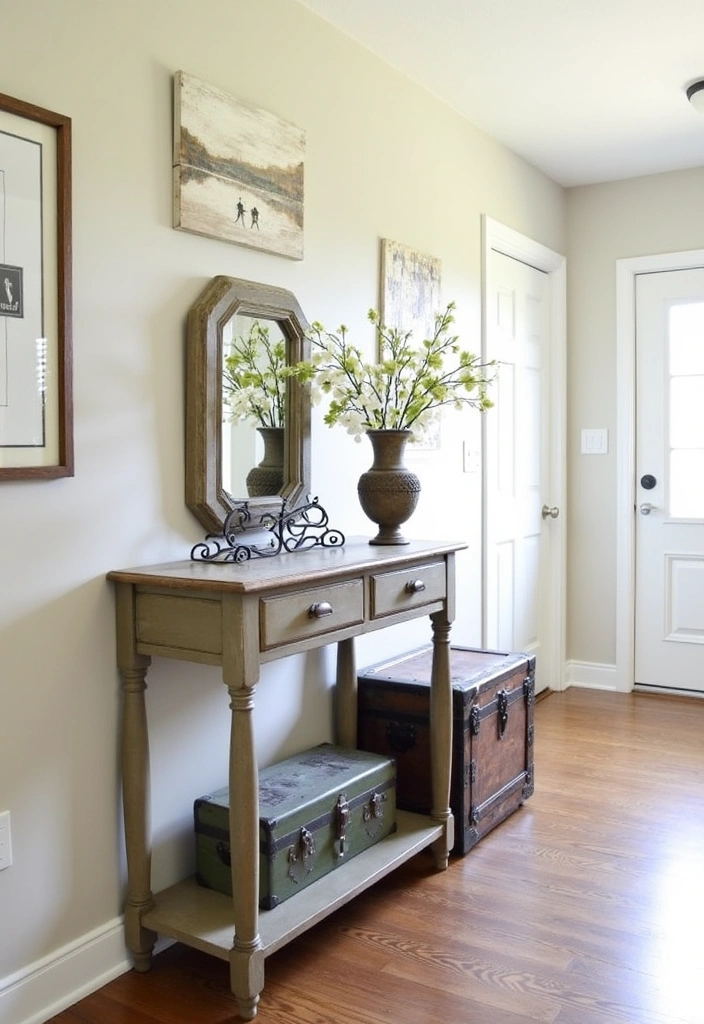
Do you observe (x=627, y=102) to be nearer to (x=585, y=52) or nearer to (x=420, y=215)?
(x=585, y=52)

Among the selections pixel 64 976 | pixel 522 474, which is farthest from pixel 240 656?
pixel 522 474

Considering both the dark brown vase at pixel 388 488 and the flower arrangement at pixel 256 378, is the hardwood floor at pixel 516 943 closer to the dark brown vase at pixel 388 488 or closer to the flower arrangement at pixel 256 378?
the dark brown vase at pixel 388 488

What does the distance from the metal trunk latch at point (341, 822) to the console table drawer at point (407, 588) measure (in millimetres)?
471

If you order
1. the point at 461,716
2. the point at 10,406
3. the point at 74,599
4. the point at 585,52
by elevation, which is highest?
the point at 585,52

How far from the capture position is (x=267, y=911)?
6.75 feet

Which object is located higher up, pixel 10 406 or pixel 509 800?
pixel 10 406

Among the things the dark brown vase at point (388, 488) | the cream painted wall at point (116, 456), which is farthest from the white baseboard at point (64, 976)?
the dark brown vase at point (388, 488)

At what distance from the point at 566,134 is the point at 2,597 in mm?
3037

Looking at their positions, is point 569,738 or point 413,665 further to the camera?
point 569,738

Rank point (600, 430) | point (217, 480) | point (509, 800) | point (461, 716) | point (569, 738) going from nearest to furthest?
point (217, 480)
point (461, 716)
point (509, 800)
point (569, 738)
point (600, 430)

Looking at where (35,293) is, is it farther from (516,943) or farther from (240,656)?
(516,943)

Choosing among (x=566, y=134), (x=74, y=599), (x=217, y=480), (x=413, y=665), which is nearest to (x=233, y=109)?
(x=217, y=480)

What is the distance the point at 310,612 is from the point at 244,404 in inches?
24.5

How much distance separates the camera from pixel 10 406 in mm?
1803
